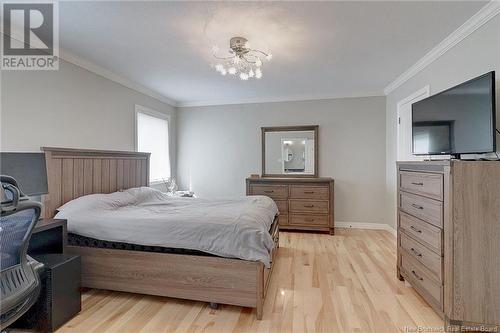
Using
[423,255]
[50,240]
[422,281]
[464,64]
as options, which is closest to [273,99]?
[464,64]

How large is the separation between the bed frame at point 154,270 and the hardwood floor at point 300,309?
4.2 inches

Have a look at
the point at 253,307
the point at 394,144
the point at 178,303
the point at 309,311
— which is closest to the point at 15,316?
the point at 178,303

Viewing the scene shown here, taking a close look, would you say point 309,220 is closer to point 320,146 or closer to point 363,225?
point 363,225

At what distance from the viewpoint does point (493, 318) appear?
5.49 feet

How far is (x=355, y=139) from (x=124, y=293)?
408 centimetres

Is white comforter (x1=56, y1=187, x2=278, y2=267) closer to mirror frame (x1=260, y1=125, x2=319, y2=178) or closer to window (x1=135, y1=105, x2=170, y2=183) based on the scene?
window (x1=135, y1=105, x2=170, y2=183)

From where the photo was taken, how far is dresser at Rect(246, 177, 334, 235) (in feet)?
13.6

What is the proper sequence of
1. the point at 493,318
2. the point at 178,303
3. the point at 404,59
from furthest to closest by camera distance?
the point at 404,59 < the point at 178,303 < the point at 493,318

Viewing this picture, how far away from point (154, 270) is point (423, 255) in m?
2.26

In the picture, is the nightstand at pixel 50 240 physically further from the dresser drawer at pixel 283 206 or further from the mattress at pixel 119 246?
the dresser drawer at pixel 283 206

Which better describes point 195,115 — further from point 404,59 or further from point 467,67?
point 467,67

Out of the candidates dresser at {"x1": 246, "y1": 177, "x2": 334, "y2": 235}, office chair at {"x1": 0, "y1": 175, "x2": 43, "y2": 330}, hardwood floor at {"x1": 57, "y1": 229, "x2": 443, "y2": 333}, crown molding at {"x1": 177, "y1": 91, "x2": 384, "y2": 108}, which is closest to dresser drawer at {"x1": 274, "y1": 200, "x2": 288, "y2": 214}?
dresser at {"x1": 246, "y1": 177, "x2": 334, "y2": 235}

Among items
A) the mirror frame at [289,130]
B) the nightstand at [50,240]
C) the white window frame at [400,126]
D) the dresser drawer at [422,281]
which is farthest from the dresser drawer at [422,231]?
the nightstand at [50,240]

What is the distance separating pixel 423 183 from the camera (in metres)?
2.05
